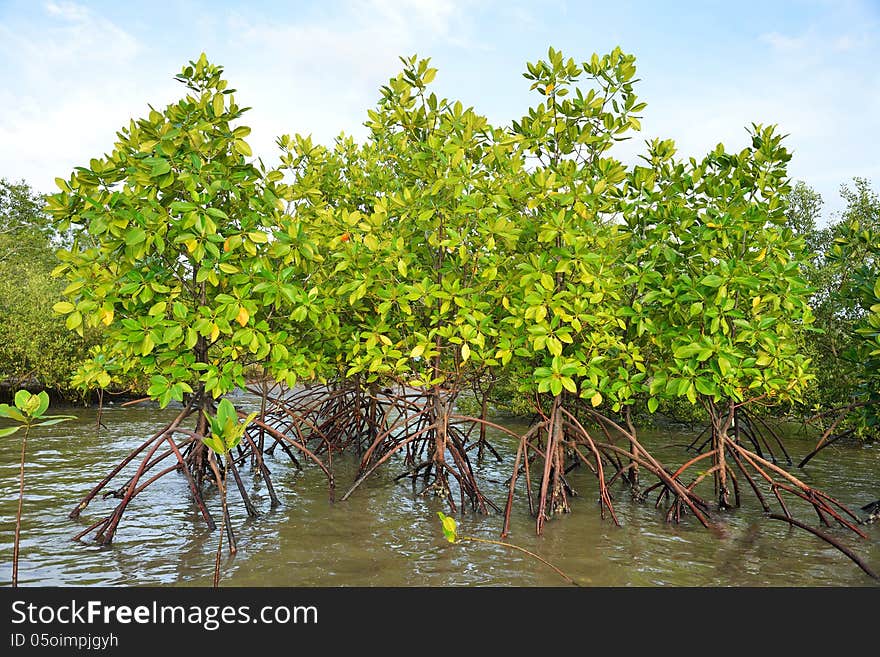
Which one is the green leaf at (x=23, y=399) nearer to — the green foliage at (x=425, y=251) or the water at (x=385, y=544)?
the water at (x=385, y=544)

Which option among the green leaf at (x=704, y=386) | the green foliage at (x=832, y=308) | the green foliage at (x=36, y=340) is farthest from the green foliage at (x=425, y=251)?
the green foliage at (x=36, y=340)

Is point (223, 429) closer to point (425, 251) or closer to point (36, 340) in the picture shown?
point (425, 251)

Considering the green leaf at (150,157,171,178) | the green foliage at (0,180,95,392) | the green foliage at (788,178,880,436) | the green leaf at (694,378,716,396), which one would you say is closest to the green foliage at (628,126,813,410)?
the green leaf at (694,378,716,396)

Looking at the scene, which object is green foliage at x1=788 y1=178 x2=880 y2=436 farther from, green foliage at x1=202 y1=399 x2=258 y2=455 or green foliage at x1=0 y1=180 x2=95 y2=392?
green foliage at x1=0 y1=180 x2=95 y2=392

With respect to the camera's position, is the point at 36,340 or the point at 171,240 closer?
the point at 171,240

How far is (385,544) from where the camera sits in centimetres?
626

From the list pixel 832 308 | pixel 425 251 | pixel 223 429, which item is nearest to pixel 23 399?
pixel 223 429

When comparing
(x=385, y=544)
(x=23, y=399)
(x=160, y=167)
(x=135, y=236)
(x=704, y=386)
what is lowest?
(x=385, y=544)

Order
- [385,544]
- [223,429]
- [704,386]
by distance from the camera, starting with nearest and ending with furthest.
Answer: [223,429], [385,544], [704,386]

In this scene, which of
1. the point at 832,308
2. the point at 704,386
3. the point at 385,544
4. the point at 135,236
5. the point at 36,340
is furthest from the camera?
the point at 36,340

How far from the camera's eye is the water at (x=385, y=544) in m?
5.53

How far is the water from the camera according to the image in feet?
18.1

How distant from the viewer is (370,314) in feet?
26.2

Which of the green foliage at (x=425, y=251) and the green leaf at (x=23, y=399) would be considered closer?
A: the green leaf at (x=23, y=399)
